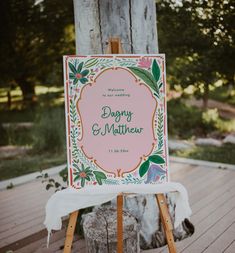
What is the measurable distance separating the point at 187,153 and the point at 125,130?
11.7ft

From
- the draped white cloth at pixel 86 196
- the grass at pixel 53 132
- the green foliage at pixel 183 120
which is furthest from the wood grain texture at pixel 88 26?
the green foliage at pixel 183 120

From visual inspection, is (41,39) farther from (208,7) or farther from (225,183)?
(225,183)

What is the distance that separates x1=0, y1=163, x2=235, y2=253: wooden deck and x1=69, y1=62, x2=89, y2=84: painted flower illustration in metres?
1.28

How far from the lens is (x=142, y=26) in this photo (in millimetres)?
2604

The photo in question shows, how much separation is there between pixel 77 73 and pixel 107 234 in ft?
3.22

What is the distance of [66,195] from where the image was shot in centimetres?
213

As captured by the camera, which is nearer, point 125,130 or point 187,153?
point 125,130

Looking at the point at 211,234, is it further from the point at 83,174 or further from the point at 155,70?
the point at 155,70

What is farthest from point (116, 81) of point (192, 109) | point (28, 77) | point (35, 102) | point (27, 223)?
point (35, 102)

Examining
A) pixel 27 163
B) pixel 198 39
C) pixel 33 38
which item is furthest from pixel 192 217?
pixel 33 38

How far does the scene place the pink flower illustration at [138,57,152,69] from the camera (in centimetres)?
221

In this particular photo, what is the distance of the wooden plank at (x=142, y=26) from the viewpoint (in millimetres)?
2576

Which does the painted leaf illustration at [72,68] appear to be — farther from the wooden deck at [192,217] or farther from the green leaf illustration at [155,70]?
the wooden deck at [192,217]

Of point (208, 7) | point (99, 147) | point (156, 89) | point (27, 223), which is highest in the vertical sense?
point (208, 7)
